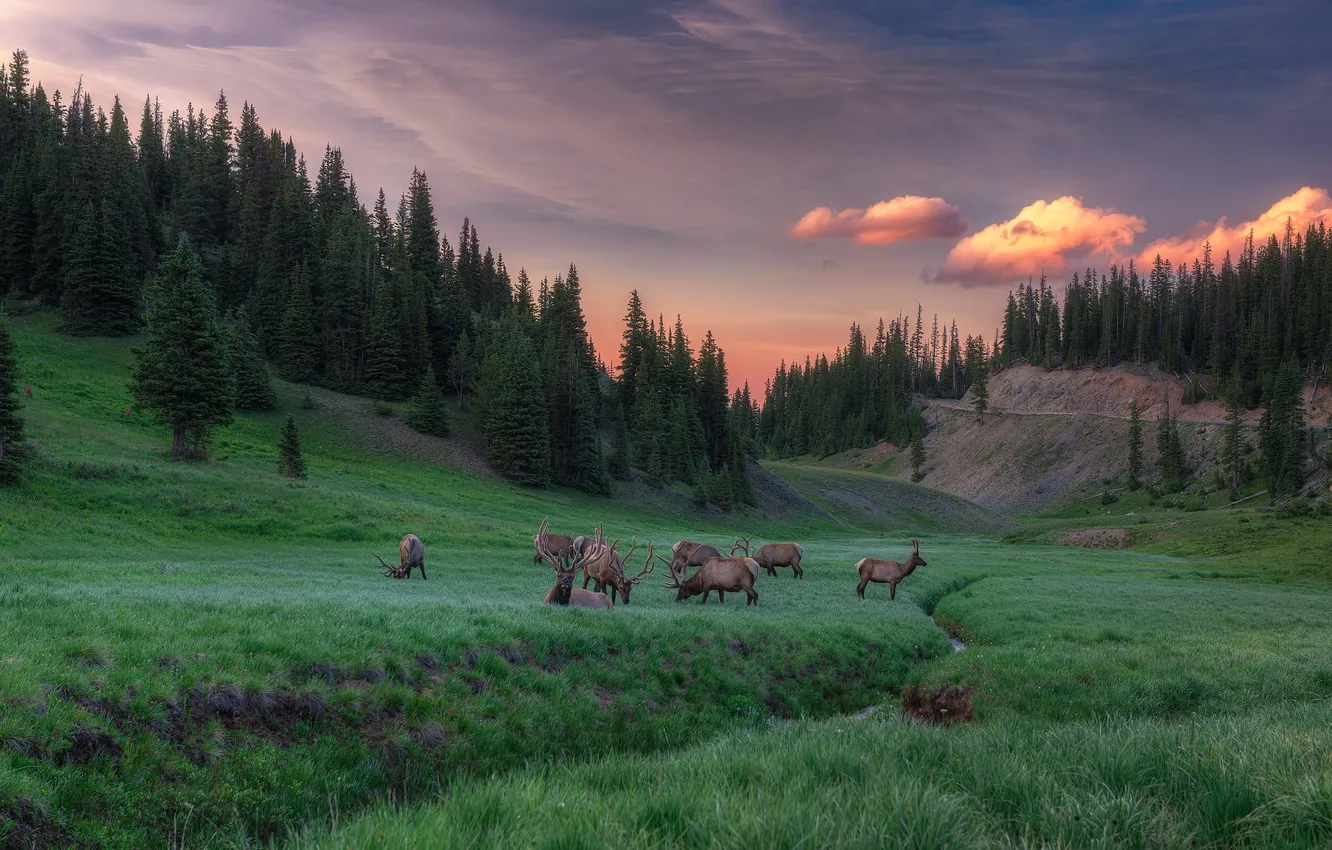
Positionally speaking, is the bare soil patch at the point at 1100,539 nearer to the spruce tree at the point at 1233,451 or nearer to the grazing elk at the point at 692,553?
the spruce tree at the point at 1233,451

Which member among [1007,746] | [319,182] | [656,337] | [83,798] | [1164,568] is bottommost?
[1164,568]

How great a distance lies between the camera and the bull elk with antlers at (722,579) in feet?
75.8

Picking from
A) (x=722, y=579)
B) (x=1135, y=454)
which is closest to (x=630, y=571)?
(x=722, y=579)

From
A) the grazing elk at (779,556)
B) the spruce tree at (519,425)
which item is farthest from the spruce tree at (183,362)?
the grazing elk at (779,556)

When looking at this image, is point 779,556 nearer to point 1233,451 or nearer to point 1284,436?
point 1284,436

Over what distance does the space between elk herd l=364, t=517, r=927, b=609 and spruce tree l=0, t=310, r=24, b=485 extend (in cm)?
1912

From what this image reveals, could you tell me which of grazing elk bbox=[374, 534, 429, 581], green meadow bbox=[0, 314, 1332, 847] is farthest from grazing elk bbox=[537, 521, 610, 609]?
grazing elk bbox=[374, 534, 429, 581]

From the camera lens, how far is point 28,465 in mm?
35156

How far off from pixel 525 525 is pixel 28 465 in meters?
27.9

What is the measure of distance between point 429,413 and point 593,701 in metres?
76.1

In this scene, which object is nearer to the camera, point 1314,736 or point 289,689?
point 1314,736

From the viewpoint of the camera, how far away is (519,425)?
8119 cm

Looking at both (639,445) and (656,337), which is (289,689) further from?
(656,337)

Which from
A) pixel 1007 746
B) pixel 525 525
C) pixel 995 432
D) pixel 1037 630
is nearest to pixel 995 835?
pixel 1007 746
